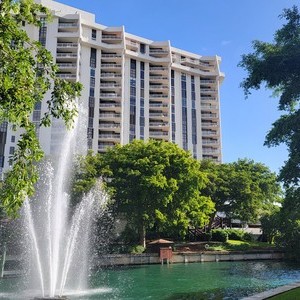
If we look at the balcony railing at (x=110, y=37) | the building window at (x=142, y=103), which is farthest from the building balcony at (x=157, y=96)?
the balcony railing at (x=110, y=37)

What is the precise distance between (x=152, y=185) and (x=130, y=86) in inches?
2094

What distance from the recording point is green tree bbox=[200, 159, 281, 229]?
51.3 m

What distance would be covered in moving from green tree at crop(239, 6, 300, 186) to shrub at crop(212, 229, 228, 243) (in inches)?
1161

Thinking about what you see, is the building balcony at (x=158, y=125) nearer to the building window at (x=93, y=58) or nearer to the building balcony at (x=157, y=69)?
the building balcony at (x=157, y=69)

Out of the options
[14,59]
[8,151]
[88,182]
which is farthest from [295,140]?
[8,151]

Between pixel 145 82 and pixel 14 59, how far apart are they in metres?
84.9

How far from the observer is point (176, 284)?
23391mm

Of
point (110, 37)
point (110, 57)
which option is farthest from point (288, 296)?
point (110, 37)

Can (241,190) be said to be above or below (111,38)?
below

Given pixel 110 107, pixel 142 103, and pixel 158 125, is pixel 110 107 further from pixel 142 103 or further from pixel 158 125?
pixel 158 125

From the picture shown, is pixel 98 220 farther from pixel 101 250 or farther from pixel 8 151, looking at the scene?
pixel 8 151

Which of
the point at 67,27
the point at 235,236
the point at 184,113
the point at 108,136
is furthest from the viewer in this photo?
the point at 184,113

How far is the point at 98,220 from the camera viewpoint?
4019cm

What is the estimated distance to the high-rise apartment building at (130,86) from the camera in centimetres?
8112
